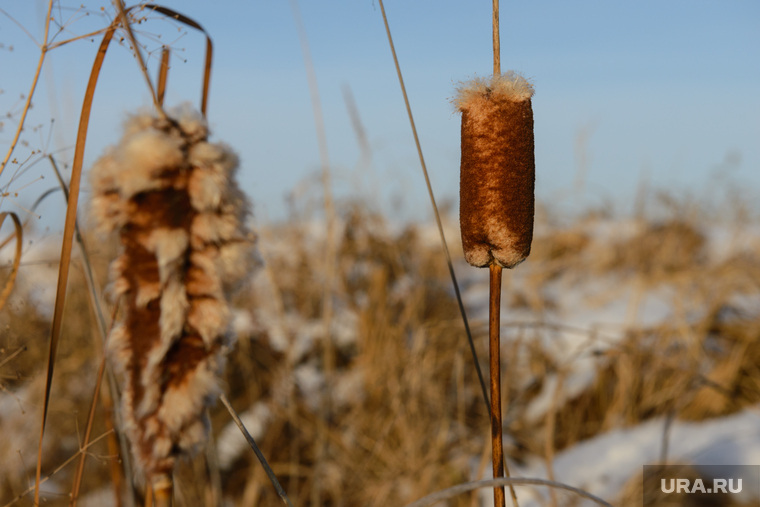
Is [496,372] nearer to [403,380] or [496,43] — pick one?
[496,43]

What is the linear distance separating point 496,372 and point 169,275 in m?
0.31

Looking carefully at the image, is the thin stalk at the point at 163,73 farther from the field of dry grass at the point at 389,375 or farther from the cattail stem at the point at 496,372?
the field of dry grass at the point at 389,375

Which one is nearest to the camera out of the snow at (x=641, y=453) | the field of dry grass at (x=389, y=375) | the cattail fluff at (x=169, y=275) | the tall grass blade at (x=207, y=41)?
the cattail fluff at (x=169, y=275)

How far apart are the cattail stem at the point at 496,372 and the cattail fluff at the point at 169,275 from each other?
237 millimetres

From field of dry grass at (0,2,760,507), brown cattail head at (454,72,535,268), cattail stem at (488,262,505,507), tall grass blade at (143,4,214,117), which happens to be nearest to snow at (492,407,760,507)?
field of dry grass at (0,2,760,507)

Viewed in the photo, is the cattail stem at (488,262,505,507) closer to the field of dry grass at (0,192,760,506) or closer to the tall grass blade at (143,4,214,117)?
the tall grass blade at (143,4,214,117)

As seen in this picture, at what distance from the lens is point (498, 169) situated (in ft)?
1.81

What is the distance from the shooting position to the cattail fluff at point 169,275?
20.3 inches

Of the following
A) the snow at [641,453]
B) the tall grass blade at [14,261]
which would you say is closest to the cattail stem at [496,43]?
the tall grass blade at [14,261]

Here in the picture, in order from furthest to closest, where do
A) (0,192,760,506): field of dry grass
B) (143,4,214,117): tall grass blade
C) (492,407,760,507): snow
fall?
(0,192,760,506): field of dry grass, (492,407,760,507): snow, (143,4,214,117): tall grass blade

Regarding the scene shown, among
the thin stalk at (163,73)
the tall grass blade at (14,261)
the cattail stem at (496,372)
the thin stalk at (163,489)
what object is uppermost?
the thin stalk at (163,73)

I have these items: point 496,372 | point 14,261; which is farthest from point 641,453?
point 14,261

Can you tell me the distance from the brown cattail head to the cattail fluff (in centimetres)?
22

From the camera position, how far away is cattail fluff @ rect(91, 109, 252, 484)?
1.69ft
